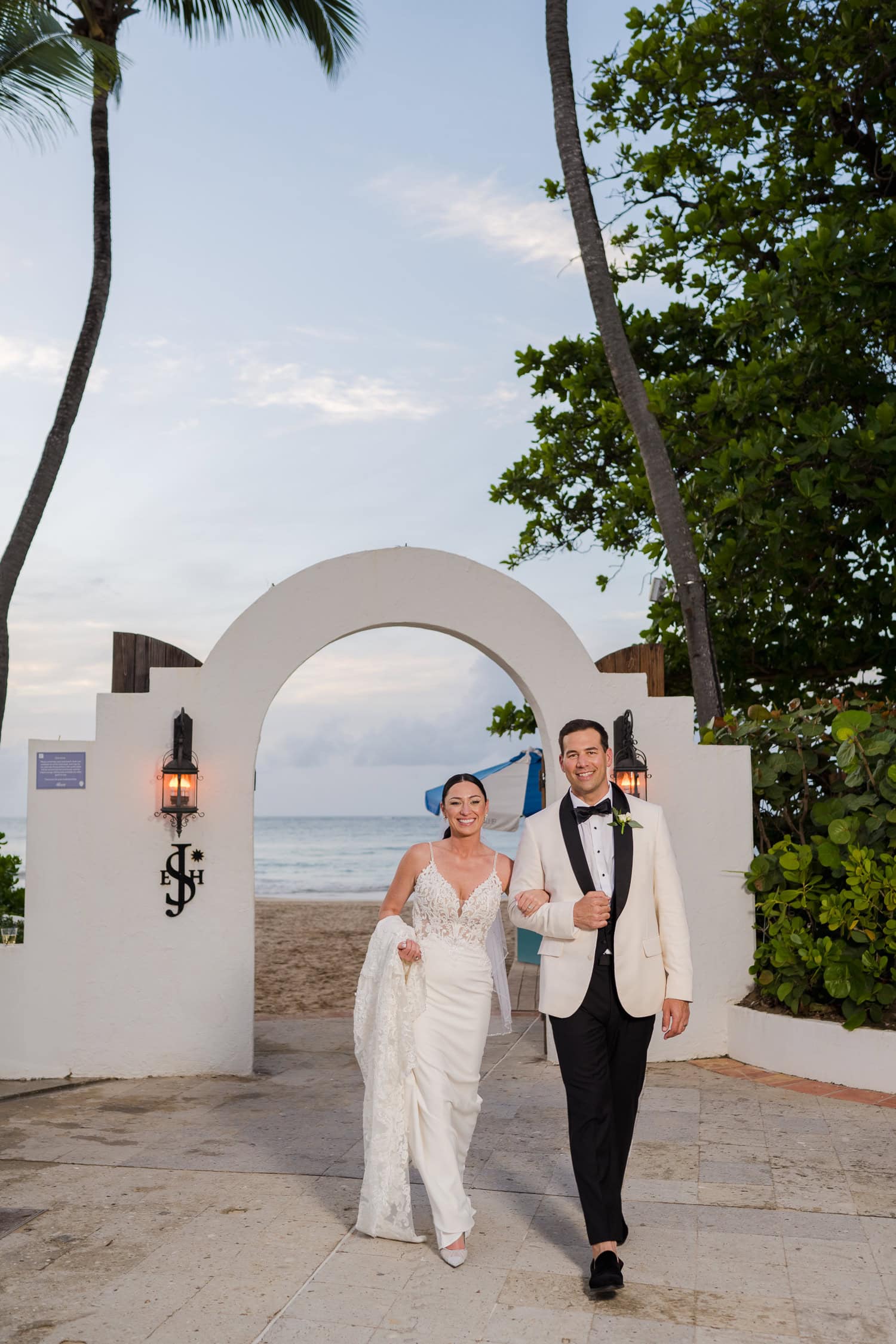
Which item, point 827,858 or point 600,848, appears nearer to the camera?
point 600,848

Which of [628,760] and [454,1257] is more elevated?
[628,760]

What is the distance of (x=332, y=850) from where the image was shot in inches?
1993

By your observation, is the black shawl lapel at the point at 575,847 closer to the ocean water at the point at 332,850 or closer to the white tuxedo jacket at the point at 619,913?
the white tuxedo jacket at the point at 619,913

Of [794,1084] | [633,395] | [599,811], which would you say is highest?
[633,395]

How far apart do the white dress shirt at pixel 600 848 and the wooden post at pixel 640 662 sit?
374cm

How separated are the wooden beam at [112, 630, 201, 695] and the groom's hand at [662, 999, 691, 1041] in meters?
4.48

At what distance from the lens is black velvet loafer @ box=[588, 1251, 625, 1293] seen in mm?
3523

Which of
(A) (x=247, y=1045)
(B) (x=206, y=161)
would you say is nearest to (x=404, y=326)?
(B) (x=206, y=161)

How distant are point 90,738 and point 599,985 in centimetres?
440

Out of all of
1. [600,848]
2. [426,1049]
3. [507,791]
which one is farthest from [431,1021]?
[507,791]

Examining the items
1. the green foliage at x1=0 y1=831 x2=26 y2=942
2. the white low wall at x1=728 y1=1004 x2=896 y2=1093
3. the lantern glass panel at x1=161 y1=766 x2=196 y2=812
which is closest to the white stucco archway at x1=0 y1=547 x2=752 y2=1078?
the lantern glass panel at x1=161 y1=766 x2=196 y2=812

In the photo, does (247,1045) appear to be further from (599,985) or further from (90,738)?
(599,985)

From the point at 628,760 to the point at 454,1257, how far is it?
374 cm

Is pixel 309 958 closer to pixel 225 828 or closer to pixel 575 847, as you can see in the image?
pixel 225 828
